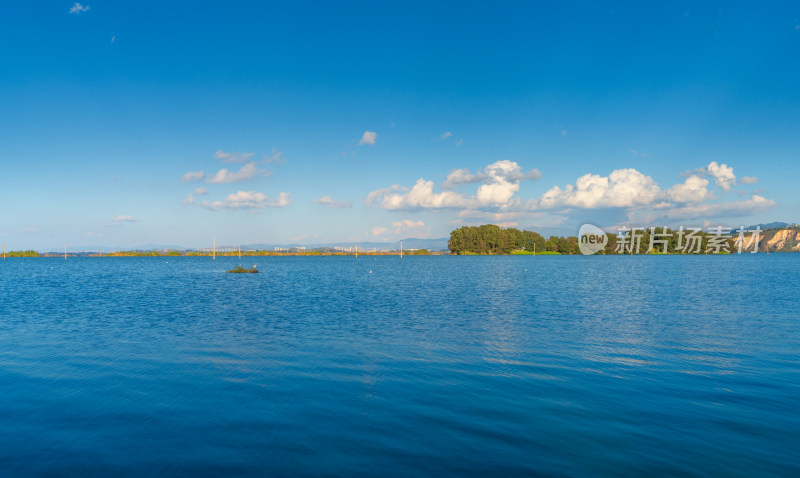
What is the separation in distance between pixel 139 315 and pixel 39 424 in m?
23.2

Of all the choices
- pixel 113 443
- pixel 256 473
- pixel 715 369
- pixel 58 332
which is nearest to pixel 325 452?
pixel 256 473

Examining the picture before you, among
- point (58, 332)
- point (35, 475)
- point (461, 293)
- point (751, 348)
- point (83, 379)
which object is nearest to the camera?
point (35, 475)

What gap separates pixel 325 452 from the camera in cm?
1089

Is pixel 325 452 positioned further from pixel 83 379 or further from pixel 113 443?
pixel 83 379

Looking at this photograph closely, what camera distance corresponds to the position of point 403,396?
14977mm

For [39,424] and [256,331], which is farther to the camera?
[256,331]

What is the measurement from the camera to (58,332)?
88.0 feet

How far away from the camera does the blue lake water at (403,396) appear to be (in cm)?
1052

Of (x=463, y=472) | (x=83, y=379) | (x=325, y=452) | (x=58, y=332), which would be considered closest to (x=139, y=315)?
(x=58, y=332)

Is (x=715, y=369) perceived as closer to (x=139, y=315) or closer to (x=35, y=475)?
(x=35, y=475)

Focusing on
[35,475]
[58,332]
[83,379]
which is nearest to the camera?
[35,475]

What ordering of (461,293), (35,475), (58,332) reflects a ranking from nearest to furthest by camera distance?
1. (35,475)
2. (58,332)
3. (461,293)

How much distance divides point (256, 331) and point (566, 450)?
2052 cm

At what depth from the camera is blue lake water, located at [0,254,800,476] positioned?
34.5 ft
